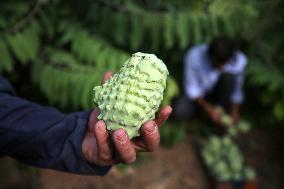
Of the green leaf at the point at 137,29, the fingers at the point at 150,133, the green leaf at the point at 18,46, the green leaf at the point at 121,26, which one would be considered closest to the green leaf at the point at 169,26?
the green leaf at the point at 137,29

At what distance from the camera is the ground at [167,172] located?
3.09m

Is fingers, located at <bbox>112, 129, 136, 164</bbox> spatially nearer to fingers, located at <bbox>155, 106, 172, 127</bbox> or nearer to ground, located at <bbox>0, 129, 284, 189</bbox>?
fingers, located at <bbox>155, 106, 172, 127</bbox>

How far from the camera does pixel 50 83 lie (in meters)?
2.63

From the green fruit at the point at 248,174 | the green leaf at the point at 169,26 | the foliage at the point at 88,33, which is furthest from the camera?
the green fruit at the point at 248,174

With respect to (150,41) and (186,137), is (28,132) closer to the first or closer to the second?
(150,41)

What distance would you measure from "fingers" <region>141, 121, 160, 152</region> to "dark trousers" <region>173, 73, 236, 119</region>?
7.10 ft

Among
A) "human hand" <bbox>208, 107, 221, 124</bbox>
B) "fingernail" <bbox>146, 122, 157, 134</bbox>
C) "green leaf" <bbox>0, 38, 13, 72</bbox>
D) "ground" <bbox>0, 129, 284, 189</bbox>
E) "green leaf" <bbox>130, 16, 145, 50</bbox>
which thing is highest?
"fingernail" <bbox>146, 122, 157, 134</bbox>

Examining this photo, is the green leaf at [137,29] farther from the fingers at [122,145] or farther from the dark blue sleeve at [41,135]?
the fingers at [122,145]

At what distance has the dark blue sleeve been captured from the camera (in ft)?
4.71

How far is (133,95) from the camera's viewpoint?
126 cm

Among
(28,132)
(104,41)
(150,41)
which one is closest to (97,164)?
(28,132)

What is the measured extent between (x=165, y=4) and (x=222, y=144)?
3.73 ft

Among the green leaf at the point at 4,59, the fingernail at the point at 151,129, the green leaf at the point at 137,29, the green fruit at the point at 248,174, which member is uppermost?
the fingernail at the point at 151,129

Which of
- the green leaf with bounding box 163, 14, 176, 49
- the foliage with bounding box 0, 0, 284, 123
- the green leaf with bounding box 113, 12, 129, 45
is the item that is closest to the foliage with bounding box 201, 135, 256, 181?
the foliage with bounding box 0, 0, 284, 123
